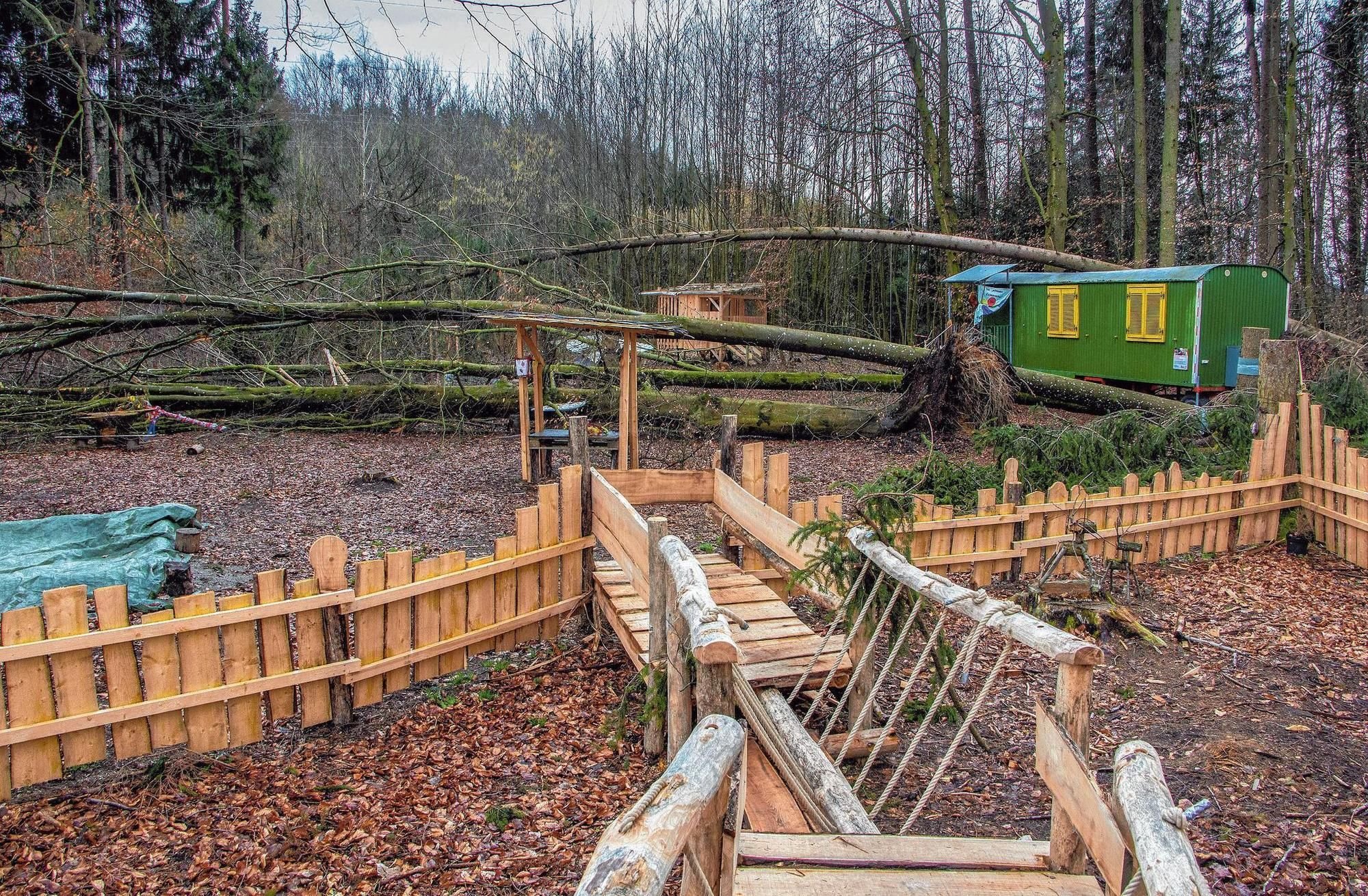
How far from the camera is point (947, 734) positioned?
4488mm

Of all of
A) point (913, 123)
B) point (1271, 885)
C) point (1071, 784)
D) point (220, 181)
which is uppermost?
point (913, 123)

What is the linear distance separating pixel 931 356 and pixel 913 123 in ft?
42.1

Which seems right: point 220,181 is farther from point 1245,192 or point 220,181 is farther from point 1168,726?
point 1245,192

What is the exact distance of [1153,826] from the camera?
1527mm

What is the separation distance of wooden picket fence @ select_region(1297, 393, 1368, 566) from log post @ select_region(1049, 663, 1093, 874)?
6.55 m

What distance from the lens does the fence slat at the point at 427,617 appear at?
4664mm

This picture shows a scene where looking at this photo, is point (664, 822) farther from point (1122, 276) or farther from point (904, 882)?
point (1122, 276)

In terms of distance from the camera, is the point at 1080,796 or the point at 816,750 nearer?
the point at 1080,796

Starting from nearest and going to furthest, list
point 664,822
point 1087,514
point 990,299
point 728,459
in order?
point 664,822 → point 728,459 → point 1087,514 → point 990,299

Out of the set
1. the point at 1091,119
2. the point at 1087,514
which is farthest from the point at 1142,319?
the point at 1091,119

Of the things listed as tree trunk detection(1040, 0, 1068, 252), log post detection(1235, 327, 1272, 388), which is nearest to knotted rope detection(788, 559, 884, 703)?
log post detection(1235, 327, 1272, 388)

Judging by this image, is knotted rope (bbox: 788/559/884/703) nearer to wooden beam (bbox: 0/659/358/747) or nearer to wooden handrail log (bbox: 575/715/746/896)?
wooden handrail log (bbox: 575/715/746/896)

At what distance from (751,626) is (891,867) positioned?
2.30 metres

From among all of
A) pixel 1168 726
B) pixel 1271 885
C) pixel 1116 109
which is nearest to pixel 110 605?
pixel 1271 885
